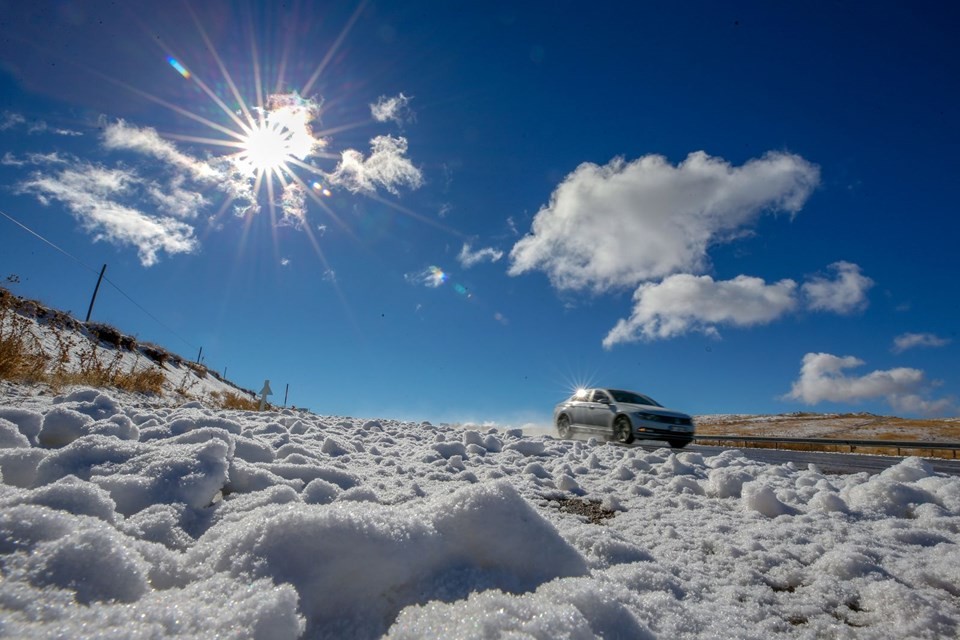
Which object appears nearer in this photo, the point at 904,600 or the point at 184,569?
the point at 184,569

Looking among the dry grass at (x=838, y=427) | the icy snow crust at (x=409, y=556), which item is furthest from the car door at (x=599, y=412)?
the dry grass at (x=838, y=427)

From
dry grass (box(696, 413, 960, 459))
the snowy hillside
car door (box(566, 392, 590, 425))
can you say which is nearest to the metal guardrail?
dry grass (box(696, 413, 960, 459))

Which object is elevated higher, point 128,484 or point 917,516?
point 128,484

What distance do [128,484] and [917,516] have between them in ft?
13.8

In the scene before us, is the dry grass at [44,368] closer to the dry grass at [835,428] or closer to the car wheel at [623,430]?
the car wheel at [623,430]

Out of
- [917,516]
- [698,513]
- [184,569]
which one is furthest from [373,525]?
[917,516]

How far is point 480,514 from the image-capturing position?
4.88 feet

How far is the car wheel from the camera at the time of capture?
36.7ft

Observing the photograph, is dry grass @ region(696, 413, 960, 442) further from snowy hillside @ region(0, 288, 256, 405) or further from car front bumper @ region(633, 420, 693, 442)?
snowy hillside @ region(0, 288, 256, 405)

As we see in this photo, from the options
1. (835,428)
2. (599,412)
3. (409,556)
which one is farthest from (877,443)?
(835,428)

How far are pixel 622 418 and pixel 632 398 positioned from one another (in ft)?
3.12

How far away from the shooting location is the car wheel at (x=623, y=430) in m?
11.2

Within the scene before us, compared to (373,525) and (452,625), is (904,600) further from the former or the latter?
(373,525)

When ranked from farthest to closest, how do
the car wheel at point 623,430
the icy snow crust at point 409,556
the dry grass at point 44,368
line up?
the car wheel at point 623,430 → the dry grass at point 44,368 → the icy snow crust at point 409,556
